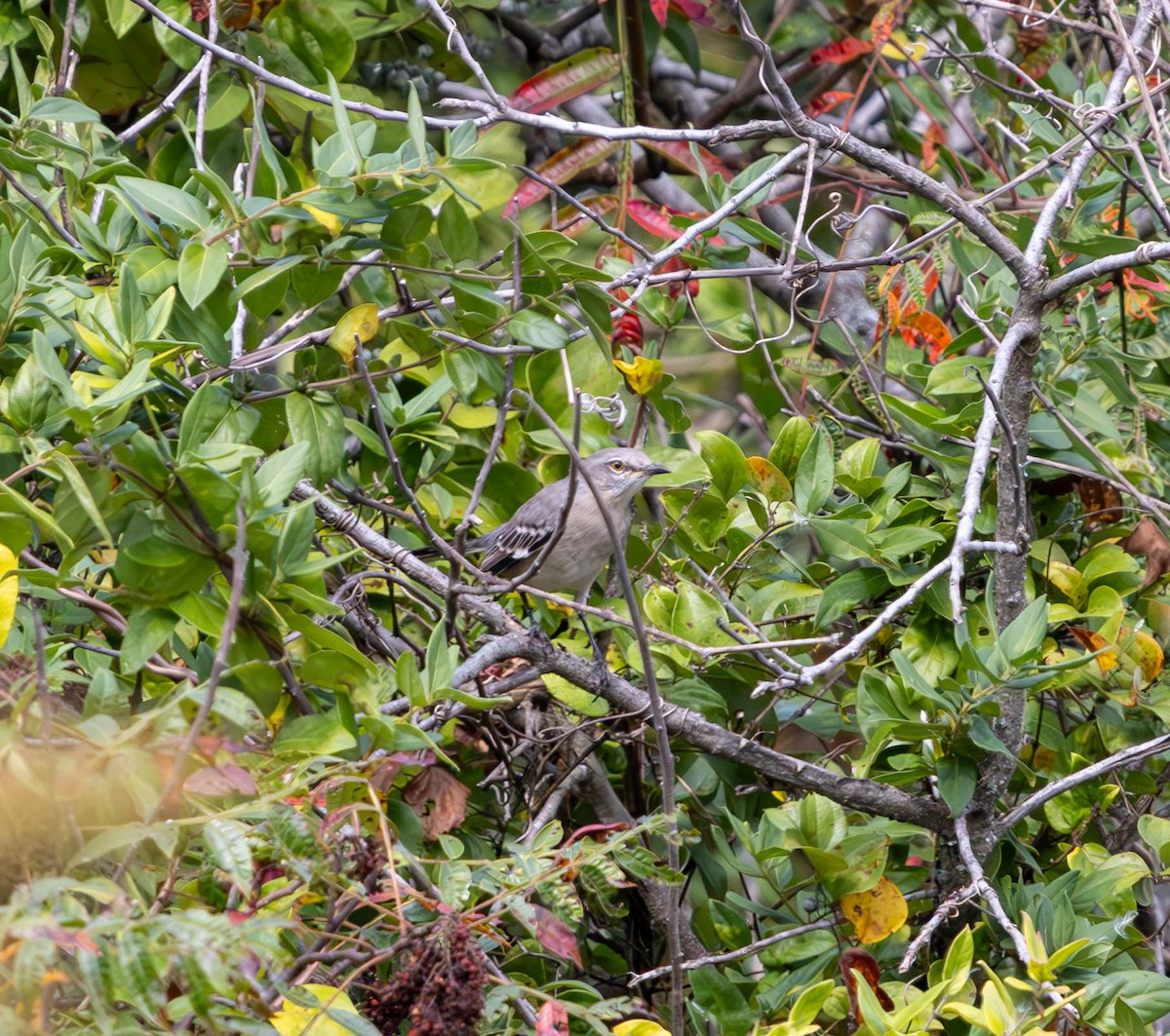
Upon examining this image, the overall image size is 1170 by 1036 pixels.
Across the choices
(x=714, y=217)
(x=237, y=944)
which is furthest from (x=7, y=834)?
(x=714, y=217)

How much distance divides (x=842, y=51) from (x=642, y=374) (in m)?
2.37

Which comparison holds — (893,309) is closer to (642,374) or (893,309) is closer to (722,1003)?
(642,374)

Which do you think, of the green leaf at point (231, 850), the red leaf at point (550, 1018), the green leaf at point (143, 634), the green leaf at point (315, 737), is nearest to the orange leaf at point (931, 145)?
the green leaf at point (315, 737)

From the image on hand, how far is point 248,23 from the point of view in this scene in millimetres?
4016

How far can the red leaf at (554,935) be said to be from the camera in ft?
7.15

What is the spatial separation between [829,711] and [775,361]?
1.27 m

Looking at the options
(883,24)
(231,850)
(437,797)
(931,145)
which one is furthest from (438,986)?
(883,24)

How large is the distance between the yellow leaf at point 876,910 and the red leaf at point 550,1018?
1.09m

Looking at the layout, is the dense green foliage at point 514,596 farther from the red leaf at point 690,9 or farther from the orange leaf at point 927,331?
the red leaf at point 690,9

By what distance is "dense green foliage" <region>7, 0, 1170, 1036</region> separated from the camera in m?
1.93

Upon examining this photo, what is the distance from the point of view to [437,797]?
9.19 ft

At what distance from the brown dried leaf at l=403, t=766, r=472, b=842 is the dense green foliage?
1 cm

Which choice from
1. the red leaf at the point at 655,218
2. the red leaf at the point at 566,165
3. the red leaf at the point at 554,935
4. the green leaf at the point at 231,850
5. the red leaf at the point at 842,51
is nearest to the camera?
the green leaf at the point at 231,850

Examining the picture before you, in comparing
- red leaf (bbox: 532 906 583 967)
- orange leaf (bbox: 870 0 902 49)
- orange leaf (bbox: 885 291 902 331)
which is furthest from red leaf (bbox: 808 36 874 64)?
red leaf (bbox: 532 906 583 967)
